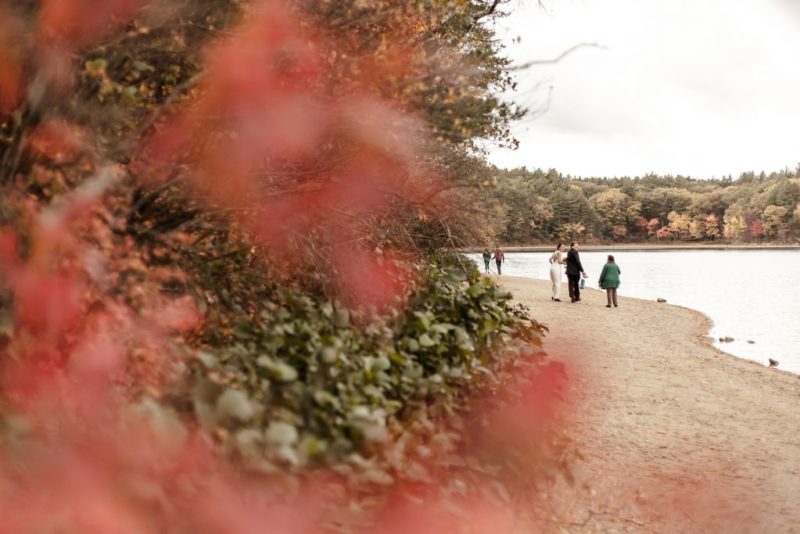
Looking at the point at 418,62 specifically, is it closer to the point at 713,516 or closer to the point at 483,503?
the point at 483,503

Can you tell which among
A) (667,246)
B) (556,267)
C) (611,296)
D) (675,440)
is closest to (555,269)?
(556,267)

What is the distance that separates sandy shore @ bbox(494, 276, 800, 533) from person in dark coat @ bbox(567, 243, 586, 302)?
5.18 m

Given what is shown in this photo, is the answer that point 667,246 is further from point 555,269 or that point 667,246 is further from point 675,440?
point 675,440

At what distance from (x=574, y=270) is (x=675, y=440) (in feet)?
44.9

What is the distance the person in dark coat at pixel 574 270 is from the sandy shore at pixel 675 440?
5.18 m

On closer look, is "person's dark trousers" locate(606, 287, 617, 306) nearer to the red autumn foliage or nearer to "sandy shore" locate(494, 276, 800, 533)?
"sandy shore" locate(494, 276, 800, 533)

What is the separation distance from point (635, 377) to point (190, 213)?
9404 millimetres

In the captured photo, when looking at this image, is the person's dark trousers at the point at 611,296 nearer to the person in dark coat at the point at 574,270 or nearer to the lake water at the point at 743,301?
the person in dark coat at the point at 574,270

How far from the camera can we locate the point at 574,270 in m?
21.1

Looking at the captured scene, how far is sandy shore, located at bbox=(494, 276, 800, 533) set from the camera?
5.58 meters

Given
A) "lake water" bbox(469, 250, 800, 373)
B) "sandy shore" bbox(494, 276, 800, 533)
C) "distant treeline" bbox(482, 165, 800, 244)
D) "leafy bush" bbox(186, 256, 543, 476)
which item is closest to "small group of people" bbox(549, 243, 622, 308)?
"lake water" bbox(469, 250, 800, 373)

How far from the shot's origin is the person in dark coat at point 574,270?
66.4 ft

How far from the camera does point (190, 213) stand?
13.0 ft

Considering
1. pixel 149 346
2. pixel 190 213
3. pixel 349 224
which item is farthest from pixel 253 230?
pixel 149 346
